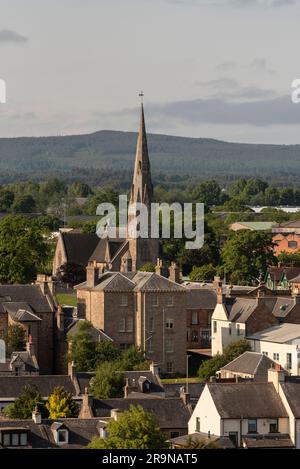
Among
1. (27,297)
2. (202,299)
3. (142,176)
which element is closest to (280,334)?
(202,299)

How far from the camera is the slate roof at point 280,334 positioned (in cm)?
7300

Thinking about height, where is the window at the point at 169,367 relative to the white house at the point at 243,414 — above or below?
below

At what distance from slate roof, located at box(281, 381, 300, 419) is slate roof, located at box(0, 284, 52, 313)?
84.4 feet

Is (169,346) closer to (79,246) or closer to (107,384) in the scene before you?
(107,384)

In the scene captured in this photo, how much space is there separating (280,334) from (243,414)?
Answer: 22473mm

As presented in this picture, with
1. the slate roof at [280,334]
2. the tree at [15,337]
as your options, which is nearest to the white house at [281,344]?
the slate roof at [280,334]

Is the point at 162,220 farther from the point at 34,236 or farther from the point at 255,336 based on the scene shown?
the point at 255,336

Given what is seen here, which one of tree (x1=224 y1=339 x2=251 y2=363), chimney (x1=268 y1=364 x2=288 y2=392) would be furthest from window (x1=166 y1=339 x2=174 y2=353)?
chimney (x1=268 y1=364 x2=288 y2=392)

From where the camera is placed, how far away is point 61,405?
57.1m

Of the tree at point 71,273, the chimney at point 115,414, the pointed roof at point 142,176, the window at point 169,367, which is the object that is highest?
the pointed roof at point 142,176

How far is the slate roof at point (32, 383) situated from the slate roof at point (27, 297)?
46.5ft

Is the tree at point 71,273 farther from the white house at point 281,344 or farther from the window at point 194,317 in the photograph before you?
the white house at point 281,344

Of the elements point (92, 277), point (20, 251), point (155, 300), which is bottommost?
point (155, 300)
